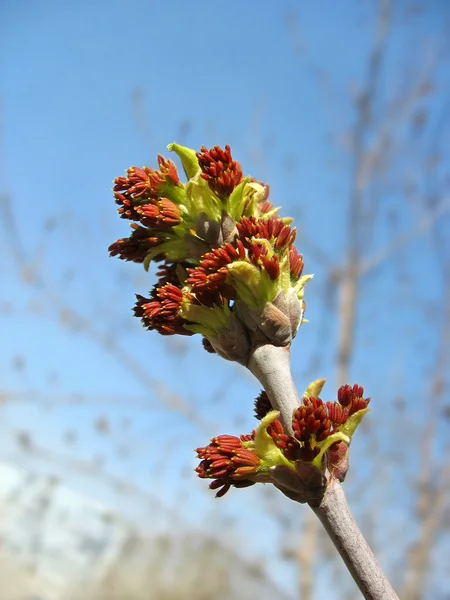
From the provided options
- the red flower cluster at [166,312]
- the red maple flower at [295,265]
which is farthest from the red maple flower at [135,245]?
the red maple flower at [295,265]

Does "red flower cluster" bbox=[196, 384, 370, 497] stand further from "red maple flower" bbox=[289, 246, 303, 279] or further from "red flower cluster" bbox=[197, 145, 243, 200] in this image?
"red flower cluster" bbox=[197, 145, 243, 200]

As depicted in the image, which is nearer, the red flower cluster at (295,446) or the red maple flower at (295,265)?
the red flower cluster at (295,446)

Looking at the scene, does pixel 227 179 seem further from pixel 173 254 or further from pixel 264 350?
pixel 264 350

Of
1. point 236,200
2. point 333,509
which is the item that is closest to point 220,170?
point 236,200

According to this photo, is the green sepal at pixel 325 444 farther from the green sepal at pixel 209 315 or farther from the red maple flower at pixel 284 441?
the green sepal at pixel 209 315

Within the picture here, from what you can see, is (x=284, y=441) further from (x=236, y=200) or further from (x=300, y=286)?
(x=236, y=200)

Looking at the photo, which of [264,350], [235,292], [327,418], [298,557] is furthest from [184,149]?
[298,557]

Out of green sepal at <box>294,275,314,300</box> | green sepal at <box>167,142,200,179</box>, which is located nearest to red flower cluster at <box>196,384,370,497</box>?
green sepal at <box>294,275,314,300</box>

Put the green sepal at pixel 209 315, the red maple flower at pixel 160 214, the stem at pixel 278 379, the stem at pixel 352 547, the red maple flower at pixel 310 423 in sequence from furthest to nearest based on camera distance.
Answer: the red maple flower at pixel 160 214 → the green sepal at pixel 209 315 → the stem at pixel 278 379 → the red maple flower at pixel 310 423 → the stem at pixel 352 547
